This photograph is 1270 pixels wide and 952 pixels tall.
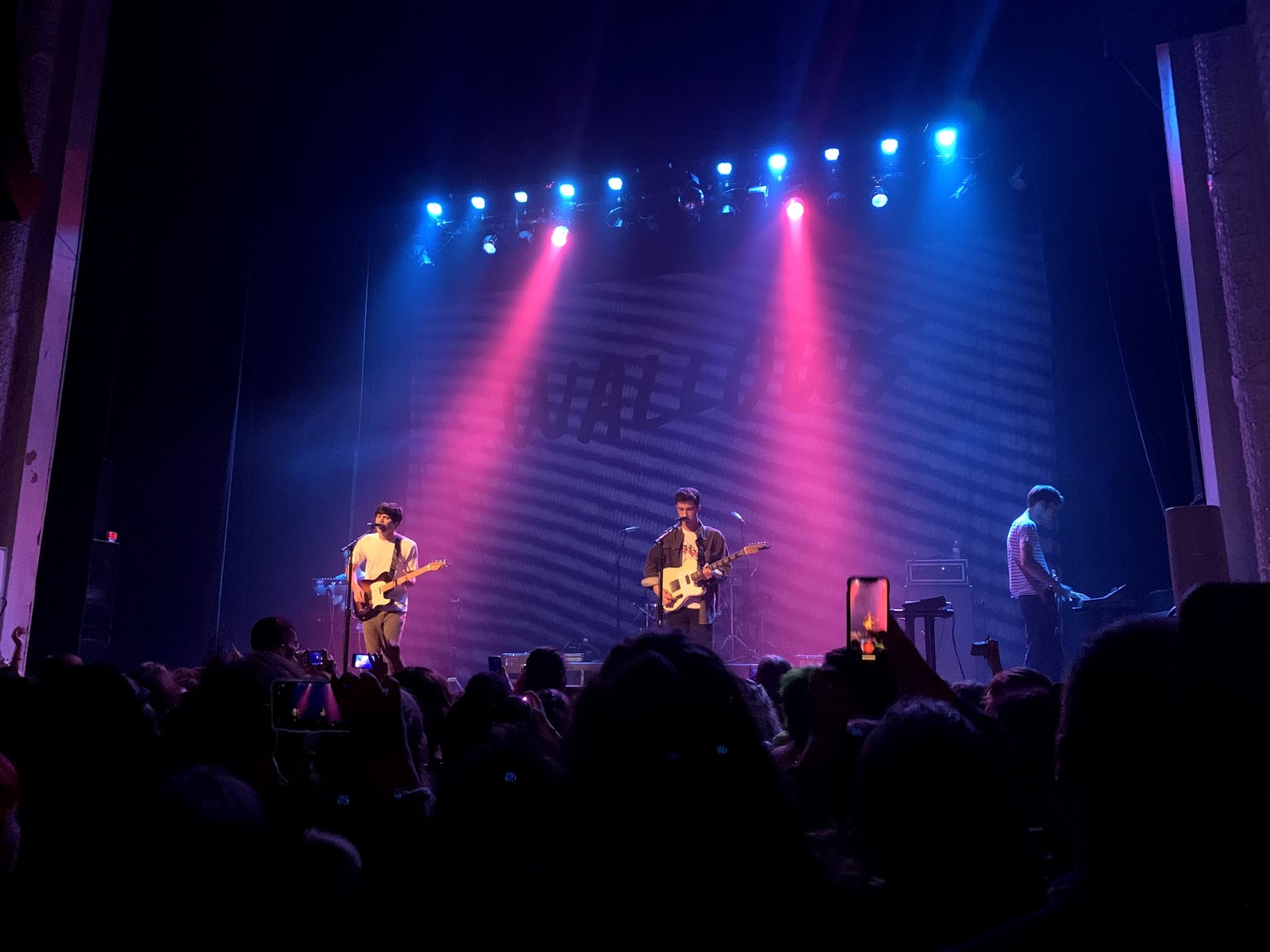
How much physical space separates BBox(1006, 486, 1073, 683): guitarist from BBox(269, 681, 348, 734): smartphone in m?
7.01

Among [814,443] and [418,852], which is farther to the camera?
[814,443]

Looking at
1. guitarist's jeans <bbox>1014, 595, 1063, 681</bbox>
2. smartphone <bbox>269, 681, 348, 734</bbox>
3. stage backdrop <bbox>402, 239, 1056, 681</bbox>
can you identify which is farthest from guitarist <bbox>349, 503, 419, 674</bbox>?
smartphone <bbox>269, 681, 348, 734</bbox>

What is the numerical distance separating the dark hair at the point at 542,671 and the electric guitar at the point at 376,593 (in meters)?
4.22

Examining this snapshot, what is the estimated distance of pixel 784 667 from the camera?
4543 mm

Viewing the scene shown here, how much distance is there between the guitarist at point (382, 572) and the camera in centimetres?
849

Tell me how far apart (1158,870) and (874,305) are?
10.9 meters

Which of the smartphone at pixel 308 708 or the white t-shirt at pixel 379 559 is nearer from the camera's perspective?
the smartphone at pixel 308 708

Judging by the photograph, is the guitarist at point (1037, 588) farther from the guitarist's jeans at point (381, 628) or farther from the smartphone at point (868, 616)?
the smartphone at point (868, 616)

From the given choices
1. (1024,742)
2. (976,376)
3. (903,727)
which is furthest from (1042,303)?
(903,727)

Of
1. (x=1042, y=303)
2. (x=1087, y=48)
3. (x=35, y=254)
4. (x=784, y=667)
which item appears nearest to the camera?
(x=784, y=667)

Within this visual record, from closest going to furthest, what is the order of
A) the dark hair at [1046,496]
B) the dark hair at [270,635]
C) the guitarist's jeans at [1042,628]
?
the dark hair at [270,635], the guitarist's jeans at [1042,628], the dark hair at [1046,496]

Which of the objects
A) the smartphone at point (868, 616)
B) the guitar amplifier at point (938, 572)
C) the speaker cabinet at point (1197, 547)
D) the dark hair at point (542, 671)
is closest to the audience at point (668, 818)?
the smartphone at point (868, 616)

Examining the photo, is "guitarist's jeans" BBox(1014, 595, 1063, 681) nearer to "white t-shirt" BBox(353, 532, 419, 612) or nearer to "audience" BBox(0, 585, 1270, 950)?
"white t-shirt" BBox(353, 532, 419, 612)

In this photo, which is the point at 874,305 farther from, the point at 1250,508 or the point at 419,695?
the point at 419,695
